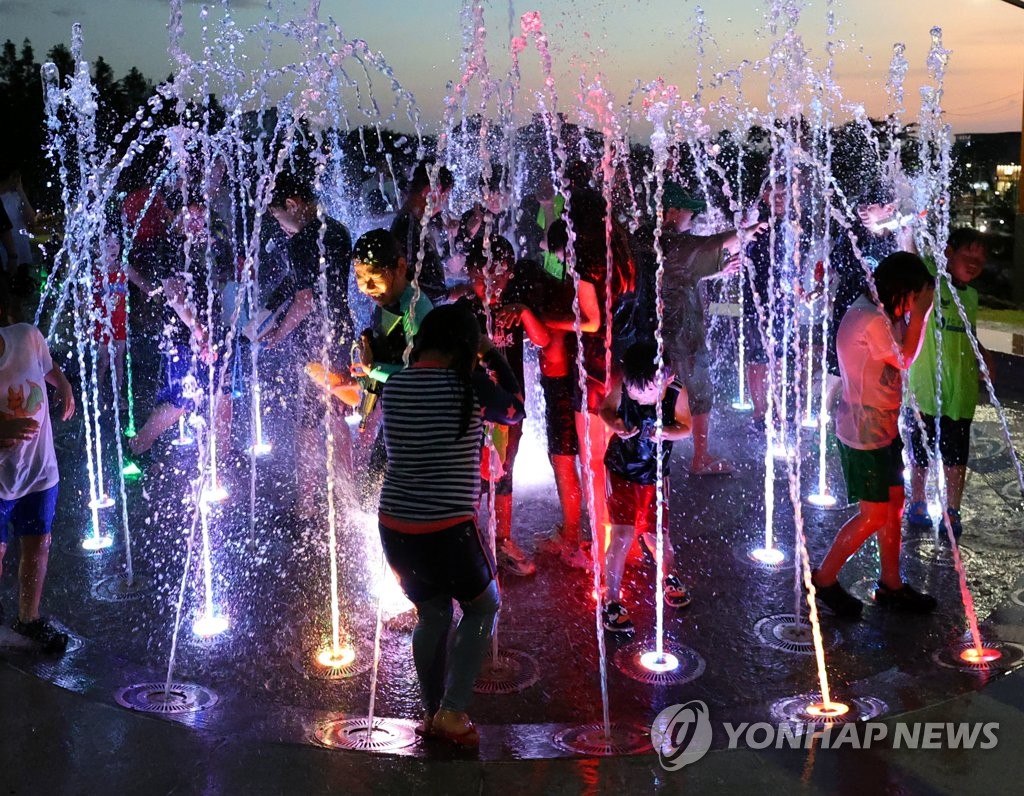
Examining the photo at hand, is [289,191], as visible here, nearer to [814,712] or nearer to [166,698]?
[166,698]

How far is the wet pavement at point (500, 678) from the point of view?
3.09m

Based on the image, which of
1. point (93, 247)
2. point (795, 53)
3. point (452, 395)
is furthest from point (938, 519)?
point (93, 247)

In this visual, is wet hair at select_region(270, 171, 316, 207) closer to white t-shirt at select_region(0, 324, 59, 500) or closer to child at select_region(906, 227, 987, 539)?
white t-shirt at select_region(0, 324, 59, 500)

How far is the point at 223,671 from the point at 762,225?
4341mm

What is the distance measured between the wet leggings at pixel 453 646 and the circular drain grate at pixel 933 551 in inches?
109

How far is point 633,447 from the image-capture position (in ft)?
14.5

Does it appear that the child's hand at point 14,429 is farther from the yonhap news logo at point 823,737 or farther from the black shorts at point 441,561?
the yonhap news logo at point 823,737

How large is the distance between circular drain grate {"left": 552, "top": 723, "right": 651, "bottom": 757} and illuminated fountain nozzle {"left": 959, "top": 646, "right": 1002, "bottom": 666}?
1.41 m

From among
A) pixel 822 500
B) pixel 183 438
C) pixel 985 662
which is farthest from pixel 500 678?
pixel 183 438

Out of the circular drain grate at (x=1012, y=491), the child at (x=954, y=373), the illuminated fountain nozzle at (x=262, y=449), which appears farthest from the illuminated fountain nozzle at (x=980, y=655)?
the illuminated fountain nozzle at (x=262, y=449)

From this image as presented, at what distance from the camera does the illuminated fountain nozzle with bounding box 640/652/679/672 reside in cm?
402

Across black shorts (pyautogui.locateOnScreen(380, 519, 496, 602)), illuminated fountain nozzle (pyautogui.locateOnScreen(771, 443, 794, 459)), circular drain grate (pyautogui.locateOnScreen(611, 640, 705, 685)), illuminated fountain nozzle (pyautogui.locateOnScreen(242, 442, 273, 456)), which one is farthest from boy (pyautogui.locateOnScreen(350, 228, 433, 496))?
illuminated fountain nozzle (pyautogui.locateOnScreen(771, 443, 794, 459))

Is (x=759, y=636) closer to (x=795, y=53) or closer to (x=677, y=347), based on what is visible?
(x=677, y=347)

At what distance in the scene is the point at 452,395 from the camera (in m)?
3.36
